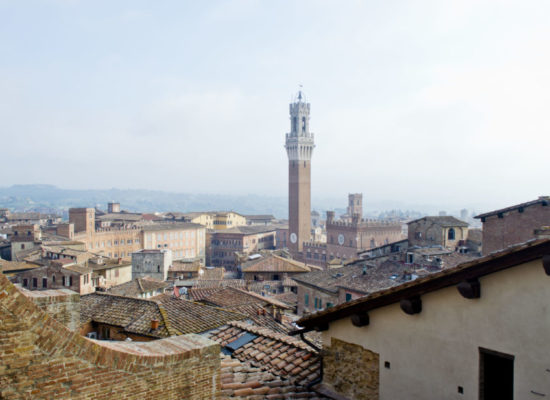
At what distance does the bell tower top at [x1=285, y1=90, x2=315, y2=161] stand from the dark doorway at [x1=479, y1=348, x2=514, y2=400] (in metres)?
88.6

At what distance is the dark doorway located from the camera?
4734 millimetres

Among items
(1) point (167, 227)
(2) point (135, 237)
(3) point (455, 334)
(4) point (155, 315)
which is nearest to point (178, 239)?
(1) point (167, 227)

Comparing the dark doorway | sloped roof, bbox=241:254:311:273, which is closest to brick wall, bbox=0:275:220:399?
the dark doorway

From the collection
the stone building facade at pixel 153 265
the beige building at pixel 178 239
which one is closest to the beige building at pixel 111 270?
the stone building facade at pixel 153 265

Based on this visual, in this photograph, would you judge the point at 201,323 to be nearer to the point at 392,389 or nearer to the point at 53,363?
the point at 392,389

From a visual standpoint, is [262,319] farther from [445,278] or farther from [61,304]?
[445,278]

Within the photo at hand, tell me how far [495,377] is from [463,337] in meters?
0.53

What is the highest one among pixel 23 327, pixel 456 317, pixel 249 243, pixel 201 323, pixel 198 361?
pixel 23 327

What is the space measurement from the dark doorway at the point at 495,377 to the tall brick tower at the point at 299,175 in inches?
3151

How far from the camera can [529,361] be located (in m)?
4.37

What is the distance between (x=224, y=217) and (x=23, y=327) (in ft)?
339

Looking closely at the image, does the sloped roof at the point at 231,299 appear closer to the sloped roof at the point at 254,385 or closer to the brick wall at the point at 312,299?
the brick wall at the point at 312,299

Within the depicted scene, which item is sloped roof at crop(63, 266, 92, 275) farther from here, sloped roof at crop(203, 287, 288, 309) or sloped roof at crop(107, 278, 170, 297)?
sloped roof at crop(203, 287, 288, 309)


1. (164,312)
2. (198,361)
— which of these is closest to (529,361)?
(198,361)
